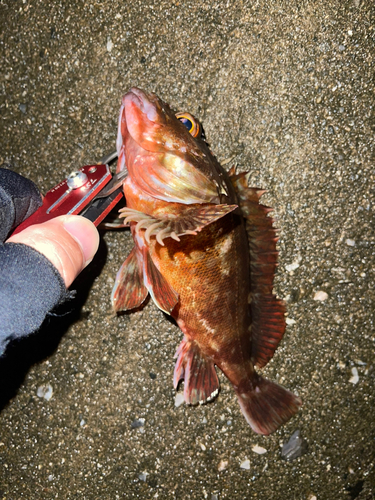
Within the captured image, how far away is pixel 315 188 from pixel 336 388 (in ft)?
3.94

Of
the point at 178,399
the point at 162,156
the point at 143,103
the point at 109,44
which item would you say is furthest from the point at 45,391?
the point at 109,44

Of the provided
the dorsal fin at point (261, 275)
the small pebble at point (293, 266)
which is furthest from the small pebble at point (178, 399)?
the small pebble at point (293, 266)

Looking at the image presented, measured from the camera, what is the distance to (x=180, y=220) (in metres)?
1.68

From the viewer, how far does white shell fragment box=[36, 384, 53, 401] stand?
2.42 meters

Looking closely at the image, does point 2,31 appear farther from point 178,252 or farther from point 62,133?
point 178,252

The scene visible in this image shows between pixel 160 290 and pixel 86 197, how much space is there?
551mm

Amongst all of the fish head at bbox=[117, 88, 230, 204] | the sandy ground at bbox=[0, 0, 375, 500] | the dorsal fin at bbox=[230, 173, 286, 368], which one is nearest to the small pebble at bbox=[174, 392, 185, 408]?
the sandy ground at bbox=[0, 0, 375, 500]

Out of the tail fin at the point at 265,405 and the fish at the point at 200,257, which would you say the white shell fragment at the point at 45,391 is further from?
the tail fin at the point at 265,405

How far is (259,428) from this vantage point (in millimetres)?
2168

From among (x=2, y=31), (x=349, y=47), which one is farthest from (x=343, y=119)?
(x=2, y=31)

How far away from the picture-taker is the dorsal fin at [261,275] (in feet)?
6.71

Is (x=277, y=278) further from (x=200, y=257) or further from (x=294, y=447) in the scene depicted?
(x=294, y=447)

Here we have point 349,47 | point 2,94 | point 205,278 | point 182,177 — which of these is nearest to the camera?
point 182,177

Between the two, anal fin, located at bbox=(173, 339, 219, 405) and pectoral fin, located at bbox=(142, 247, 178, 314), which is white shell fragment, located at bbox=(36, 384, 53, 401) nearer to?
anal fin, located at bbox=(173, 339, 219, 405)
